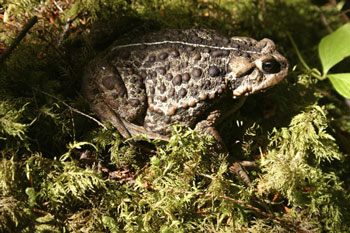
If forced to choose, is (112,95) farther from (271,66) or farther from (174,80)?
(271,66)

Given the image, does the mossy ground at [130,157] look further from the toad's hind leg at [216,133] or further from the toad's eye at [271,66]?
the toad's eye at [271,66]

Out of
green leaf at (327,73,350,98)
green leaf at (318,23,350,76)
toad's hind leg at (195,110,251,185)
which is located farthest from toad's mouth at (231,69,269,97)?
green leaf at (318,23,350,76)

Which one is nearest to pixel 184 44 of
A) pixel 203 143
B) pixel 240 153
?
pixel 203 143

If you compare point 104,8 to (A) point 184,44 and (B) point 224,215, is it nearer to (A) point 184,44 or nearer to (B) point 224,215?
(A) point 184,44

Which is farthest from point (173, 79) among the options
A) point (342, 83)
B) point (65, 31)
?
point (342, 83)

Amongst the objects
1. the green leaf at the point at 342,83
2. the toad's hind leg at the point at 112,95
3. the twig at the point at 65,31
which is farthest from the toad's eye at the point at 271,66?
the twig at the point at 65,31

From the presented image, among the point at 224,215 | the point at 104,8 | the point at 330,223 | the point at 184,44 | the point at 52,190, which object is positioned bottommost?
the point at 330,223
